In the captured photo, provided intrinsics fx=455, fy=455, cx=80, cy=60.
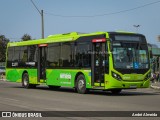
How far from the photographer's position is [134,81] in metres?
22.5

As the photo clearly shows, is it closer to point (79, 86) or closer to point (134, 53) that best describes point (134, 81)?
point (134, 53)

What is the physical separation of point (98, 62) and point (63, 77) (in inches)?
133

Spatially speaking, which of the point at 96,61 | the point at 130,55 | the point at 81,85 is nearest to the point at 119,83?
the point at 130,55

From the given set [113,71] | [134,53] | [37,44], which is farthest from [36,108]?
[37,44]

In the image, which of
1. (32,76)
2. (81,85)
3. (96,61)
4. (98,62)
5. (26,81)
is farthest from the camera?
(26,81)

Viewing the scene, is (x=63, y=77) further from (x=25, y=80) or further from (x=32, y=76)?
(x=25, y=80)

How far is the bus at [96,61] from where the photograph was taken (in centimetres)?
2217

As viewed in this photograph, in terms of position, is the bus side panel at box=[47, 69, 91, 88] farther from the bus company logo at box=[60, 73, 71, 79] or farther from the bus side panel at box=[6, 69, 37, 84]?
the bus side panel at box=[6, 69, 37, 84]

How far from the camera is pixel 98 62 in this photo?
75.2ft

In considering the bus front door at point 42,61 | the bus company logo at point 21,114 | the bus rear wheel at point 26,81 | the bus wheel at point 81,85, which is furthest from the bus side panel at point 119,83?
the bus rear wheel at point 26,81

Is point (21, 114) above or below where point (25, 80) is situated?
below

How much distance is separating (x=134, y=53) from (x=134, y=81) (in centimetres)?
142

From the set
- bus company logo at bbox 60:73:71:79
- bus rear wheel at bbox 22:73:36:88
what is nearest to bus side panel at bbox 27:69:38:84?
bus rear wheel at bbox 22:73:36:88

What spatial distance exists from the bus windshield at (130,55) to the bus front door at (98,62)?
2.30ft
